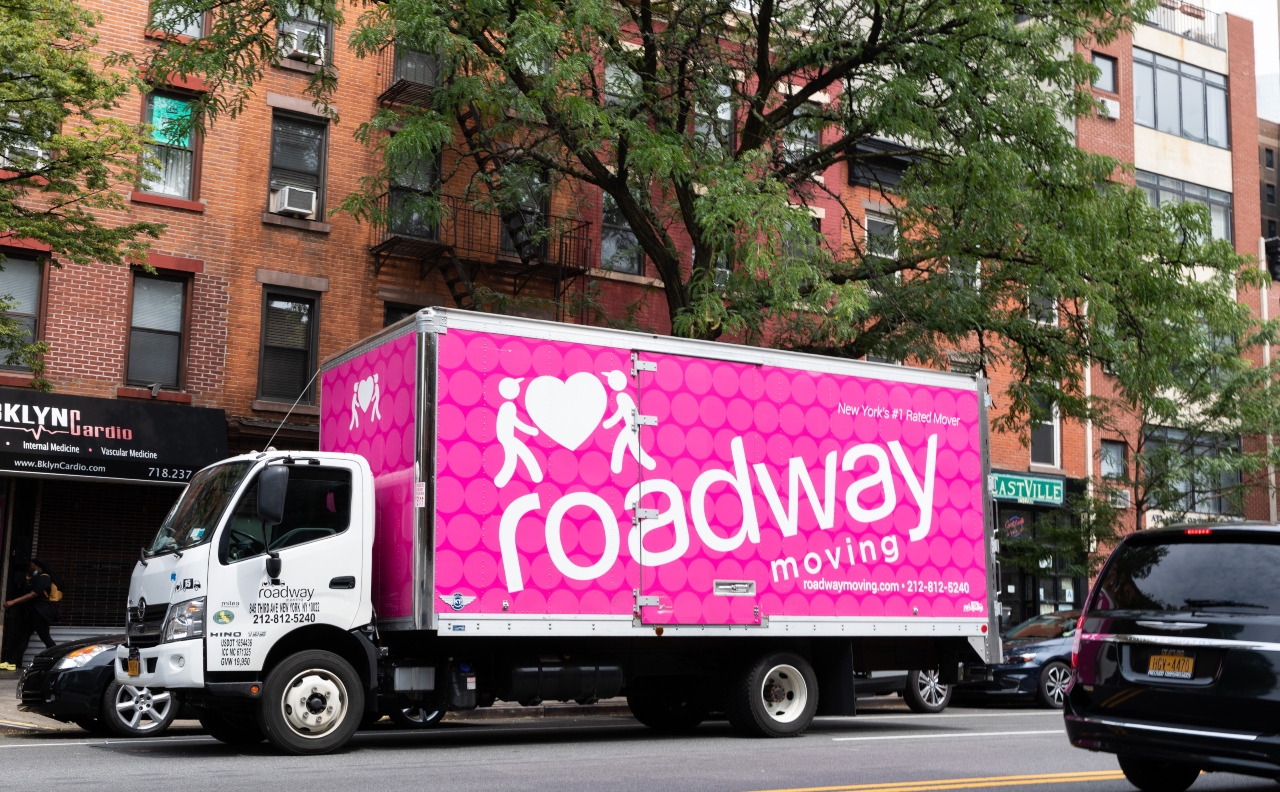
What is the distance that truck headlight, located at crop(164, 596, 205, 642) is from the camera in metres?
10.8

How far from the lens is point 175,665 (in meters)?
10.8

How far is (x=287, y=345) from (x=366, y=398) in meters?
10.3

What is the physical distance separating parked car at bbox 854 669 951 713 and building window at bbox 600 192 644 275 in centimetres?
968

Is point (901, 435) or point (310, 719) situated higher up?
point (901, 435)

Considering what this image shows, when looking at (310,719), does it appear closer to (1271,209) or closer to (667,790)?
(667,790)

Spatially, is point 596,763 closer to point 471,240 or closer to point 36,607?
point 36,607

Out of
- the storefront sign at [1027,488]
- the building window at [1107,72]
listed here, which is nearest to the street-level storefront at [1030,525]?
the storefront sign at [1027,488]

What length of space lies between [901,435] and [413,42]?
311 inches

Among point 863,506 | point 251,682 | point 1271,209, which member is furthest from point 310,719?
point 1271,209

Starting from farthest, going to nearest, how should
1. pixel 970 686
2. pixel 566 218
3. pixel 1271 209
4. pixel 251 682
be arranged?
1. pixel 1271 209
2. pixel 566 218
3. pixel 970 686
4. pixel 251 682

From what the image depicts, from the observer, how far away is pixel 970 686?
63.4 feet

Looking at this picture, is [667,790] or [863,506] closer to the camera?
[667,790]

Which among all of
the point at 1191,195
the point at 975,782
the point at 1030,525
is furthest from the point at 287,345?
the point at 1191,195

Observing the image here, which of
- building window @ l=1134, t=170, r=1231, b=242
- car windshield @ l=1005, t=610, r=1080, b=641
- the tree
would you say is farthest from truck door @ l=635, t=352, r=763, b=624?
building window @ l=1134, t=170, r=1231, b=242
